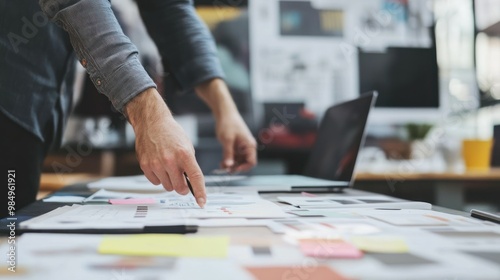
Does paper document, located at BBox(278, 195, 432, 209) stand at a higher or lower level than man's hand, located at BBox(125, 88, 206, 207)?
lower

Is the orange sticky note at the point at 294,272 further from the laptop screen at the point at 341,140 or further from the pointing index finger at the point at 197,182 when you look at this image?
the laptop screen at the point at 341,140

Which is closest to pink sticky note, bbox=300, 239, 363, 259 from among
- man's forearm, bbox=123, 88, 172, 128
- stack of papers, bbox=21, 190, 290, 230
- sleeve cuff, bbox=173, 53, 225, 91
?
stack of papers, bbox=21, 190, 290, 230

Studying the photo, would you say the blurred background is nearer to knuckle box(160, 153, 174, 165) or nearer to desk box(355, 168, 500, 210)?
desk box(355, 168, 500, 210)

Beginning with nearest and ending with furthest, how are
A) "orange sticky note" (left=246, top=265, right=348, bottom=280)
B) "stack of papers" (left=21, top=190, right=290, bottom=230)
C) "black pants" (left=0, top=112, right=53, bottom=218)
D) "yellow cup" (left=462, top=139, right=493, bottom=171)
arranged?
"orange sticky note" (left=246, top=265, right=348, bottom=280), "stack of papers" (left=21, top=190, right=290, bottom=230), "black pants" (left=0, top=112, right=53, bottom=218), "yellow cup" (left=462, top=139, right=493, bottom=171)

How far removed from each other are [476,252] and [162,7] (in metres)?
1.03

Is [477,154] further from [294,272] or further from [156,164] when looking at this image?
[294,272]

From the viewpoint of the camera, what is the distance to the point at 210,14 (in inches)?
91.0

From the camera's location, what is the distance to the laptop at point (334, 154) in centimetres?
104

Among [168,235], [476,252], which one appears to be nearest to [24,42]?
[168,235]

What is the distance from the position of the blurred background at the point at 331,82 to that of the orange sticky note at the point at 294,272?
1.74m

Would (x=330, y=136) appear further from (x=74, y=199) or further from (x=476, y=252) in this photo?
(x=476, y=252)

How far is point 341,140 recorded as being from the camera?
3.93ft

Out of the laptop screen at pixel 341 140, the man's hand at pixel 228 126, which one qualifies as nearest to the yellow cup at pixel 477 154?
the laptop screen at pixel 341 140

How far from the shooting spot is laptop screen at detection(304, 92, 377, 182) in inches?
42.6
